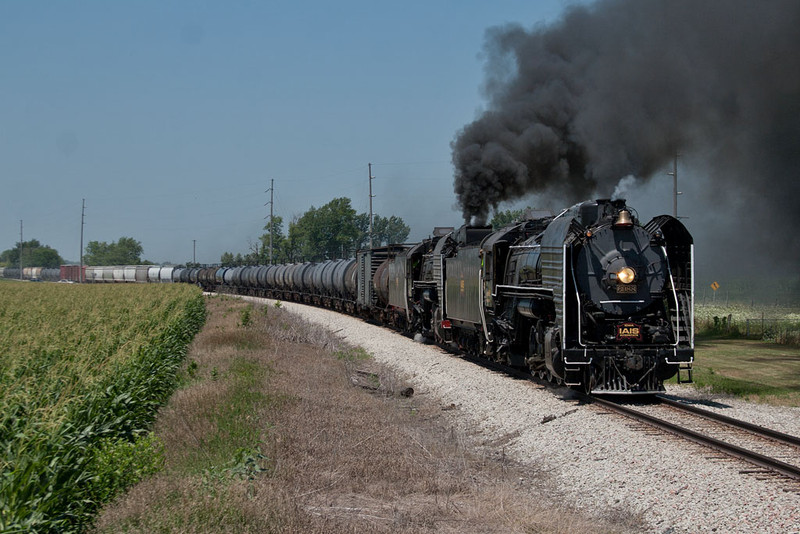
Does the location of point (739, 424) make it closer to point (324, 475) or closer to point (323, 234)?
point (324, 475)

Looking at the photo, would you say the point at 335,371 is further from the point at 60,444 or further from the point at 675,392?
the point at 60,444

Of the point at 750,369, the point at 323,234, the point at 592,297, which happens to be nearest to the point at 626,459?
the point at 592,297

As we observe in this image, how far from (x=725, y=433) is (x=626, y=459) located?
211 centimetres

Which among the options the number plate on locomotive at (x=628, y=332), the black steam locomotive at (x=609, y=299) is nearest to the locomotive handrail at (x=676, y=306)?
the black steam locomotive at (x=609, y=299)

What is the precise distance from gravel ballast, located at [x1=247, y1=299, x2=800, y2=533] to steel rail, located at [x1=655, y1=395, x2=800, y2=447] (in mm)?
689

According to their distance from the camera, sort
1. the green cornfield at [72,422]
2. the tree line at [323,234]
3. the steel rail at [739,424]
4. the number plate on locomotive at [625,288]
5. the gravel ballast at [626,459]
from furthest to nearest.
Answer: the tree line at [323,234] < the number plate on locomotive at [625,288] < the steel rail at [739,424] < the gravel ballast at [626,459] < the green cornfield at [72,422]

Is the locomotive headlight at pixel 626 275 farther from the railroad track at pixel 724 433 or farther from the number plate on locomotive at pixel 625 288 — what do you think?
the railroad track at pixel 724 433

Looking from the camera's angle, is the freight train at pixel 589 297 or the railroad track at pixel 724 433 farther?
the freight train at pixel 589 297

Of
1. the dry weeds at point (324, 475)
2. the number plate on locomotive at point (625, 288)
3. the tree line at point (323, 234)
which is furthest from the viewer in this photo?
the tree line at point (323, 234)

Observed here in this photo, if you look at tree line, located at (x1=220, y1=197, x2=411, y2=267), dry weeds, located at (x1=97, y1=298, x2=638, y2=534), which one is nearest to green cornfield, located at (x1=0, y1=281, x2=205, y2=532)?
dry weeds, located at (x1=97, y1=298, x2=638, y2=534)

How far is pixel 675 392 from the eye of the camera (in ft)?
49.6

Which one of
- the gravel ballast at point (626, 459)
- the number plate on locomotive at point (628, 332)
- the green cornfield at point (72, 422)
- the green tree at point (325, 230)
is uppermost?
the green tree at point (325, 230)

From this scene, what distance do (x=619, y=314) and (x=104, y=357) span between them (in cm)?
906

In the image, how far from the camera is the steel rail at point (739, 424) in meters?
10.0
